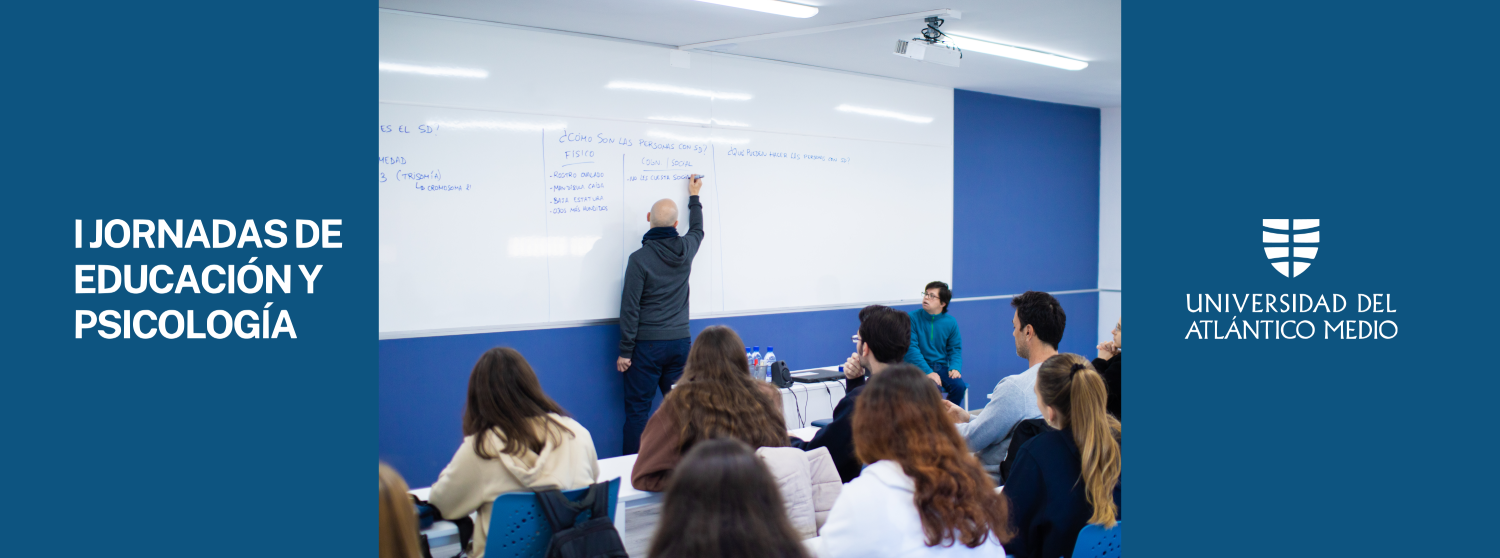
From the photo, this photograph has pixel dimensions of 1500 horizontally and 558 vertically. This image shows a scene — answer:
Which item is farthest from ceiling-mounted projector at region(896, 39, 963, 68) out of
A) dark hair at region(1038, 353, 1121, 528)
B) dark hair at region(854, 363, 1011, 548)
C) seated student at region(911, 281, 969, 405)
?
dark hair at region(854, 363, 1011, 548)

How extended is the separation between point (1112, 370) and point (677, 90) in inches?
114

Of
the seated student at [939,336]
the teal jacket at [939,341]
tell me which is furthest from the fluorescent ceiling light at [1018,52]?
the teal jacket at [939,341]

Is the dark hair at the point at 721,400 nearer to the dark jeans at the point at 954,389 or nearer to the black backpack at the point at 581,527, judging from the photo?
the black backpack at the point at 581,527

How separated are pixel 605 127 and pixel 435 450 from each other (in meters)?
1.95

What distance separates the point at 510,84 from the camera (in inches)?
184

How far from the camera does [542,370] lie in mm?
4895

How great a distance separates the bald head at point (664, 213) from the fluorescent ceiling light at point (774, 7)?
1.24 meters

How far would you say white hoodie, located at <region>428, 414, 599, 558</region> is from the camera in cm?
248

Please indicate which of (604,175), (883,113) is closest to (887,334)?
(604,175)

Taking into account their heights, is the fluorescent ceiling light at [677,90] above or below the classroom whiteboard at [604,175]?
above

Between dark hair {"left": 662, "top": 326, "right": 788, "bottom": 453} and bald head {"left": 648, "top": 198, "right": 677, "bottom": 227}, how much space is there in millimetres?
2141

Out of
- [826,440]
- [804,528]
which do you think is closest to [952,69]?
[826,440]

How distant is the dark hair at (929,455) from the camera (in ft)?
6.37
